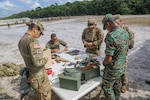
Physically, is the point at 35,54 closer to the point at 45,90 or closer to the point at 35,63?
the point at 35,63

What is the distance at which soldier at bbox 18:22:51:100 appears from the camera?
2.64 m

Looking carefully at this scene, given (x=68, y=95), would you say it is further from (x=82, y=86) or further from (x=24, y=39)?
(x=24, y=39)

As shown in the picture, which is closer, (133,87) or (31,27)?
(31,27)

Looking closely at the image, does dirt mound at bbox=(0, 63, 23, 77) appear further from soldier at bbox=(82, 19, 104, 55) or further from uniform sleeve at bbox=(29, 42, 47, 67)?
uniform sleeve at bbox=(29, 42, 47, 67)

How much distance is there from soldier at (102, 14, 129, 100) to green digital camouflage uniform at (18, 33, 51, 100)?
1.06 metres

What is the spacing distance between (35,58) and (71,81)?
0.69 m

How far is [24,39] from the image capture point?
2645 millimetres

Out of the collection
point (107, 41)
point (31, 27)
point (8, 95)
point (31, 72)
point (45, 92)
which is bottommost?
point (8, 95)

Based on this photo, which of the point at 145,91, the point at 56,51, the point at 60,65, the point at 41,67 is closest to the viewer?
the point at 41,67

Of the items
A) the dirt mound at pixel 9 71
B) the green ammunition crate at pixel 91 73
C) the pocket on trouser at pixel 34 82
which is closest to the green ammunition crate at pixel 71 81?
the green ammunition crate at pixel 91 73

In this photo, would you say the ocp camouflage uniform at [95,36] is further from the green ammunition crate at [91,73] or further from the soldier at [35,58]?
the soldier at [35,58]

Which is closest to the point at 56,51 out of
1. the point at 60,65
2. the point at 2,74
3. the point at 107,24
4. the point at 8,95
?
the point at 60,65

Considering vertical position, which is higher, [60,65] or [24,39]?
[24,39]

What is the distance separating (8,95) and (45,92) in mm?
2515
